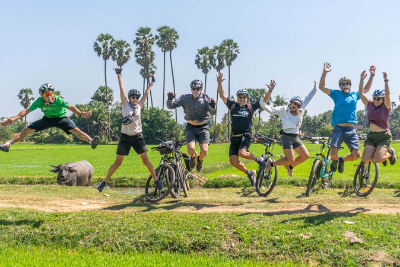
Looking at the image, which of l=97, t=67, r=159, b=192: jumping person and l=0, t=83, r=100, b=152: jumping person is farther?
l=97, t=67, r=159, b=192: jumping person

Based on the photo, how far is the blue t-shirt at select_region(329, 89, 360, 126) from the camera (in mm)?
10398

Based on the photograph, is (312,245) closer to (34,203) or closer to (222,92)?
(222,92)

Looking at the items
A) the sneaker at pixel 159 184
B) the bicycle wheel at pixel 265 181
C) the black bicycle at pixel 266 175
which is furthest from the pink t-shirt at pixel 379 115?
the sneaker at pixel 159 184

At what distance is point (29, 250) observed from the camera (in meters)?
7.19

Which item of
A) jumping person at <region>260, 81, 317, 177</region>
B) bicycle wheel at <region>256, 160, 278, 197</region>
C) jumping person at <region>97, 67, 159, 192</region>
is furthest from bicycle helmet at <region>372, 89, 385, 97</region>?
jumping person at <region>97, 67, 159, 192</region>

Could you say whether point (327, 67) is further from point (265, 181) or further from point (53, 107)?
point (53, 107)

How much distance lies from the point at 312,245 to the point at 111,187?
455 inches

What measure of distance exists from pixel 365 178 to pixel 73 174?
11.0 metres

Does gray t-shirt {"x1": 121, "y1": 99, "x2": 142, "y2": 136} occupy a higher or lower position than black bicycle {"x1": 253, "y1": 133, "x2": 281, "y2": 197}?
higher

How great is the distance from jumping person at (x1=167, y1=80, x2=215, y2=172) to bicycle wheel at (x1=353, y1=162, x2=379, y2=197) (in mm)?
3885

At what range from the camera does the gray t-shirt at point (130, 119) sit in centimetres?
969

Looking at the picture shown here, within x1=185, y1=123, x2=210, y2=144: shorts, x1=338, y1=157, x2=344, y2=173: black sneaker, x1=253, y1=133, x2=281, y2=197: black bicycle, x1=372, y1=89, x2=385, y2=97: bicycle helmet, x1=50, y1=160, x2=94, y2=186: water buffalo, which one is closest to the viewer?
x1=372, y1=89, x2=385, y2=97: bicycle helmet

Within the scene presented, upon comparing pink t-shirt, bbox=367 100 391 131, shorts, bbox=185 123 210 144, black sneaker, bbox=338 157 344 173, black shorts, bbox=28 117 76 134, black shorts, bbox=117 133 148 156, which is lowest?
black sneaker, bbox=338 157 344 173

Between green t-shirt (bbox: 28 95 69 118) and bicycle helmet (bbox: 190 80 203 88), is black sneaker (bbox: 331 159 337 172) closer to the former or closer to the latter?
bicycle helmet (bbox: 190 80 203 88)
